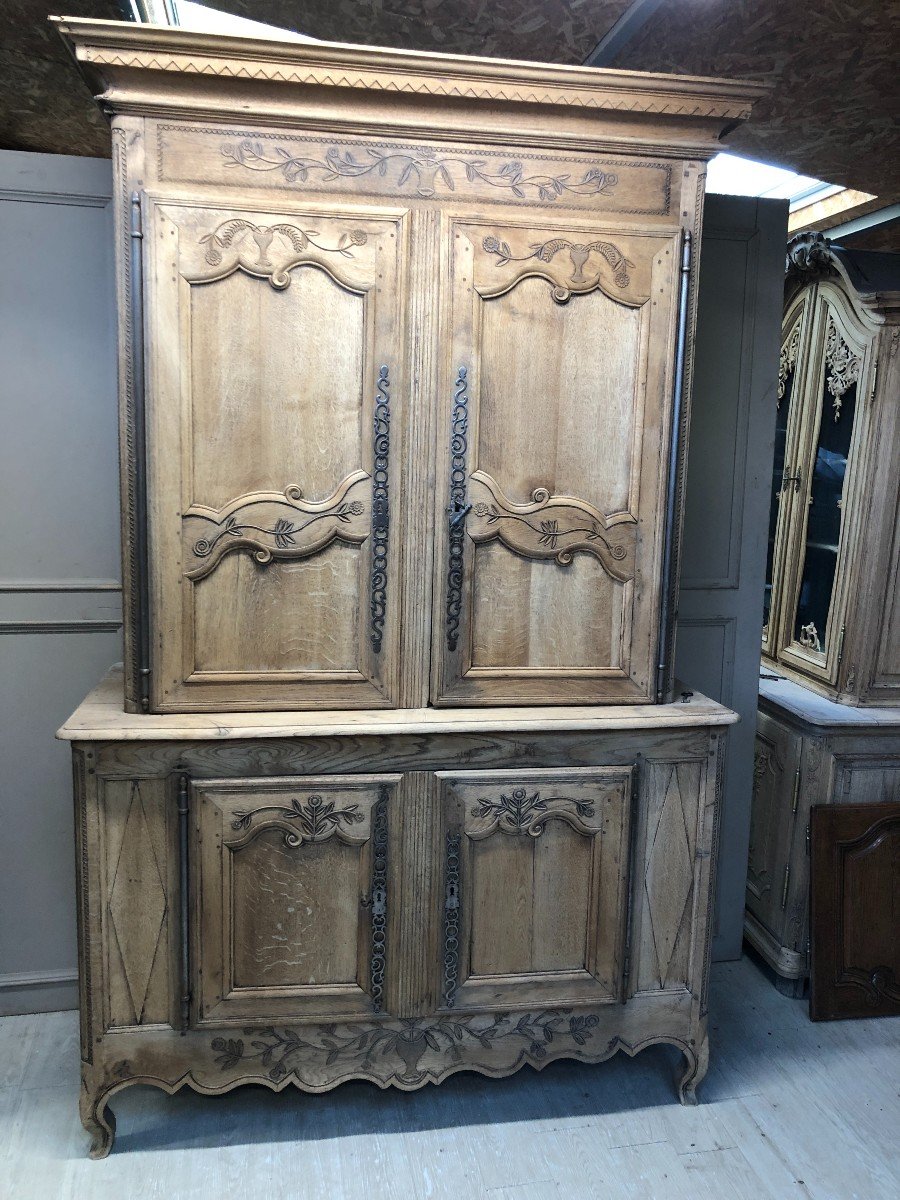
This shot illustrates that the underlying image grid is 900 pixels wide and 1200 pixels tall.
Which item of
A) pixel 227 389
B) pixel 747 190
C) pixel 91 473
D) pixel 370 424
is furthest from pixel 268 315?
pixel 747 190

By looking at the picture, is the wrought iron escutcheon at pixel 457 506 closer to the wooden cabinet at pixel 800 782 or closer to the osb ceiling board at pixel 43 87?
the wooden cabinet at pixel 800 782

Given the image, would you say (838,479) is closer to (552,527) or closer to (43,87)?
(552,527)

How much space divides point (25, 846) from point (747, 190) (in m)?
3.59

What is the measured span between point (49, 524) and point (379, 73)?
1369mm

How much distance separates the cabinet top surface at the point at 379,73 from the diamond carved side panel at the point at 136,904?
4.67ft

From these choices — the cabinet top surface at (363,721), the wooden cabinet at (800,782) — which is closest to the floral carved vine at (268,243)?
the cabinet top surface at (363,721)

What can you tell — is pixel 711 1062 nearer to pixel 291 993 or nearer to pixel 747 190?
pixel 291 993

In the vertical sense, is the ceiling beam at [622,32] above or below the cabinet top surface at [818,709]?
above

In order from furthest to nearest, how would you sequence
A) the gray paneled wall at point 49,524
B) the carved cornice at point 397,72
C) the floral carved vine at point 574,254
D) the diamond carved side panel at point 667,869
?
the gray paneled wall at point 49,524 < the diamond carved side panel at point 667,869 < the floral carved vine at point 574,254 < the carved cornice at point 397,72

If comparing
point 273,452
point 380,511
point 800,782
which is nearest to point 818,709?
point 800,782

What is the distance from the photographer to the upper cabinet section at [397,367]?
5.99 feet

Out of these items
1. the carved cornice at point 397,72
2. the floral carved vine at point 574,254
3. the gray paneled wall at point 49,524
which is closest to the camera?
the carved cornice at point 397,72

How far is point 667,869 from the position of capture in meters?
2.10

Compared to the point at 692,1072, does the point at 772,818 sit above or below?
above
